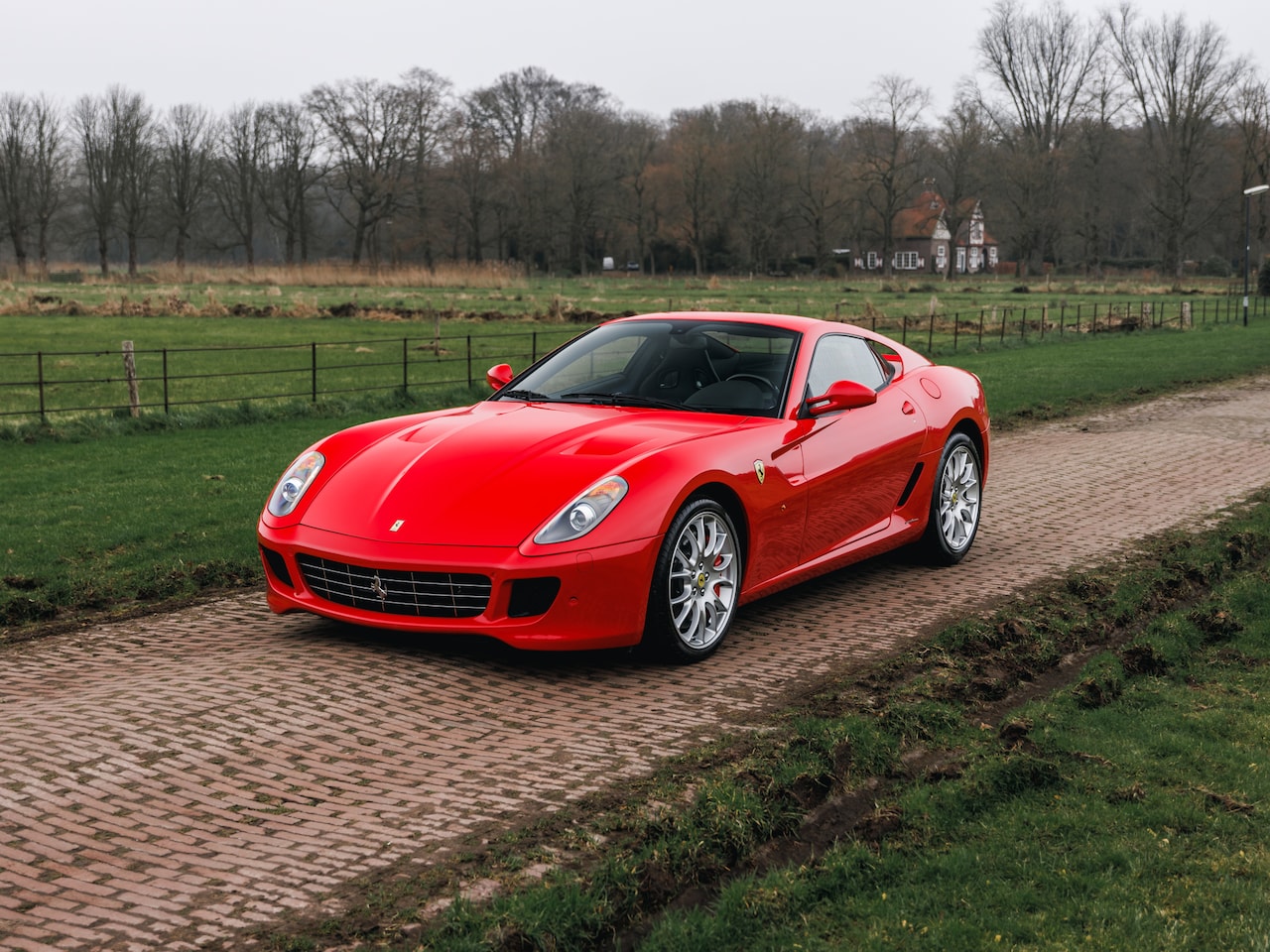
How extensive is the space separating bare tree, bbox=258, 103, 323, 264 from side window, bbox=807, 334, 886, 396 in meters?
93.2

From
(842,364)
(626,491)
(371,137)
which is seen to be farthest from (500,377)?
(371,137)

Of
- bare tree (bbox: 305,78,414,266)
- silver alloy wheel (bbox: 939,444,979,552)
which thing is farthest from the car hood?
bare tree (bbox: 305,78,414,266)

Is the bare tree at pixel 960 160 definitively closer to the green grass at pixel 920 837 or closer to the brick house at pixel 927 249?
the brick house at pixel 927 249

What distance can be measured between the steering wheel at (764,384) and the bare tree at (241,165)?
9828 cm

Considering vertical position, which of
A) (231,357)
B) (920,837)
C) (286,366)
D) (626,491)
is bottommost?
(920,837)

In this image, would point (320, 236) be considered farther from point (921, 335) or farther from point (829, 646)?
point (829, 646)

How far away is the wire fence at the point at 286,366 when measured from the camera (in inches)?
763

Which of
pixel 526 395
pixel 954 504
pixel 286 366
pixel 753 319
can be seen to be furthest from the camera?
pixel 286 366

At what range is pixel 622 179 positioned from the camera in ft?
336

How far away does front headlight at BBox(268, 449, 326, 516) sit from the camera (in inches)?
251

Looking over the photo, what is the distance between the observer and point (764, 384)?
7.16m

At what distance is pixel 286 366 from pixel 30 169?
262 feet

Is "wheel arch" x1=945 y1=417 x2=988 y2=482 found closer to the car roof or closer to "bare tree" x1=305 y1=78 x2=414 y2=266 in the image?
Answer: the car roof

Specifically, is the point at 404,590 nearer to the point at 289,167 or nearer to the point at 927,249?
the point at 289,167
